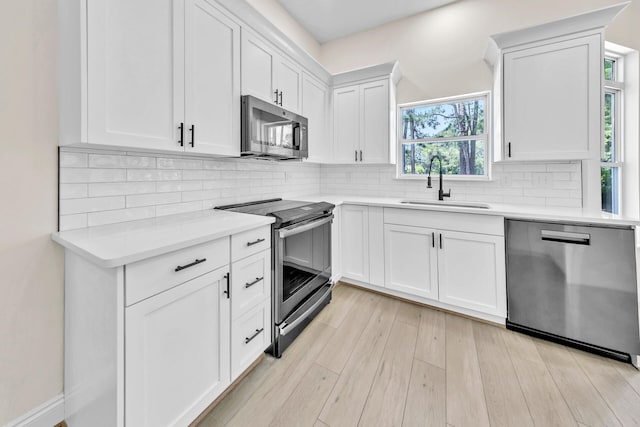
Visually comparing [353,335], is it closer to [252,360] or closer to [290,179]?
[252,360]

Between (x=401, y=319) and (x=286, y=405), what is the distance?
1.24 meters

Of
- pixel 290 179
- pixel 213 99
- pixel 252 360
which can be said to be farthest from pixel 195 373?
pixel 290 179

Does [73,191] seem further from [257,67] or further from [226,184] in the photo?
[257,67]

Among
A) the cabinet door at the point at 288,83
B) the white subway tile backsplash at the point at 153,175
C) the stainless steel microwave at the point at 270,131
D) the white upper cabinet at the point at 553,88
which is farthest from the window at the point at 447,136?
the white subway tile backsplash at the point at 153,175

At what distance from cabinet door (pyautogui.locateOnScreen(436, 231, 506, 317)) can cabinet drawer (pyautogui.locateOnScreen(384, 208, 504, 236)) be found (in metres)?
0.05

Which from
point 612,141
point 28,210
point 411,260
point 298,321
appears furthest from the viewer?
point 411,260

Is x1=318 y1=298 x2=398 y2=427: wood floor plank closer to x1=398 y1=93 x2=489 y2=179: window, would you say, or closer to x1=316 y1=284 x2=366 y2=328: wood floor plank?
x1=316 y1=284 x2=366 y2=328: wood floor plank

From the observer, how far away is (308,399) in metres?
1.46

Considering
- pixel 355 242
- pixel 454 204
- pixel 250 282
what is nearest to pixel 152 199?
pixel 250 282

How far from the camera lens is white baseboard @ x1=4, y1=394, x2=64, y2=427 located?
4.05ft

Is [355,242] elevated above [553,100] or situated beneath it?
situated beneath

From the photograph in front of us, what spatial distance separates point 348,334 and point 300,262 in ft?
2.24

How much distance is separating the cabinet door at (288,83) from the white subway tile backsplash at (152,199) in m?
1.25

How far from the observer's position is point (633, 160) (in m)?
2.24
